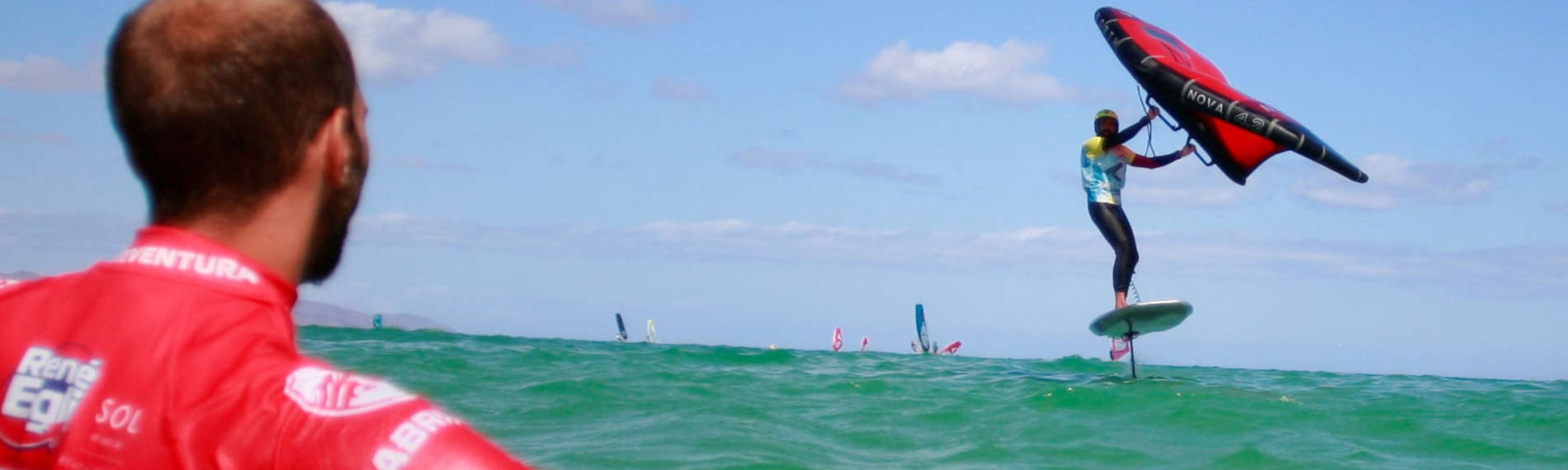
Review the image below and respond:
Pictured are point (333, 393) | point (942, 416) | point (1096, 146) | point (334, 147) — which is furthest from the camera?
point (1096, 146)

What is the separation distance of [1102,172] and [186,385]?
1089 centimetres

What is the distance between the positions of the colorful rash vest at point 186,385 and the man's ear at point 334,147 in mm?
105

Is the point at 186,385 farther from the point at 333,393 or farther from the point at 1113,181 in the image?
the point at 1113,181

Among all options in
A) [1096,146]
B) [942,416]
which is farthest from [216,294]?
[1096,146]


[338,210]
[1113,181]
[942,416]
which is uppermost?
[1113,181]

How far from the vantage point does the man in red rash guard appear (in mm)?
1015

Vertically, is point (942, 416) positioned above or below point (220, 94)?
below

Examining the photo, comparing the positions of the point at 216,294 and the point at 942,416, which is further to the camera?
the point at 942,416

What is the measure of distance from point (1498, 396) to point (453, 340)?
10.5 m

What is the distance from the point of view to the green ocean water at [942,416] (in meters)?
7.37

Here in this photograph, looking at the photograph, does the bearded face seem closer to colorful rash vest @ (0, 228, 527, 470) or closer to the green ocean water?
colorful rash vest @ (0, 228, 527, 470)

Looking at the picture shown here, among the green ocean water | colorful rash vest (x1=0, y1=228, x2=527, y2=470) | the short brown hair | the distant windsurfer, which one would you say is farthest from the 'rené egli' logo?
the distant windsurfer

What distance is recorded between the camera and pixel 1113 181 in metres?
11.5

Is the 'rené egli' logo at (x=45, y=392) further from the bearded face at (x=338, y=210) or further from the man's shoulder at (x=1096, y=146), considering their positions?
the man's shoulder at (x=1096, y=146)
